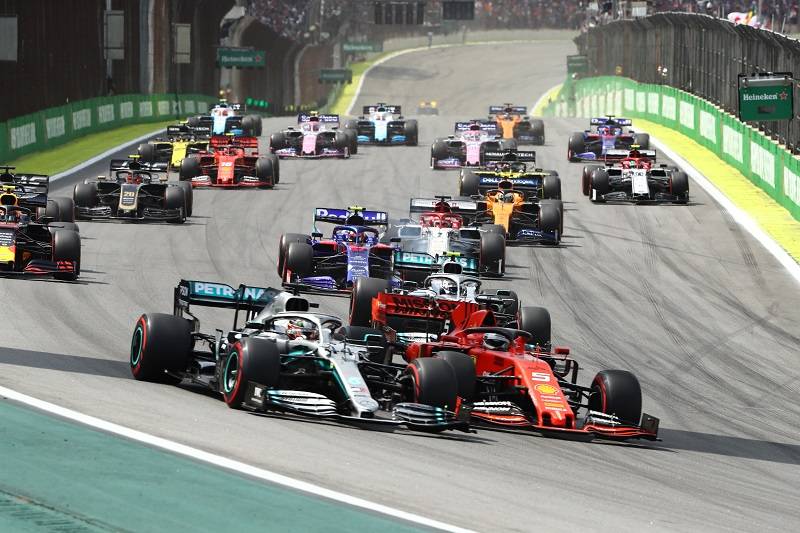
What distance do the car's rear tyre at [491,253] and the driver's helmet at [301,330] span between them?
11412mm

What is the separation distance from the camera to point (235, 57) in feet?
298

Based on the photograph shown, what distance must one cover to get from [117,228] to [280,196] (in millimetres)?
7856

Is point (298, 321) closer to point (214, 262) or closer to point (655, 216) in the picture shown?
point (214, 262)

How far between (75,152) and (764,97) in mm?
23717

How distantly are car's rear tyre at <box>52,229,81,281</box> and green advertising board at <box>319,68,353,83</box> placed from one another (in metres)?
99.2

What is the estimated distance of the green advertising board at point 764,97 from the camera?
1351 inches

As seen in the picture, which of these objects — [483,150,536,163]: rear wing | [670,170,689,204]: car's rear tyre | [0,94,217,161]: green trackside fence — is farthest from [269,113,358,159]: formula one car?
[670,170,689,204]: car's rear tyre

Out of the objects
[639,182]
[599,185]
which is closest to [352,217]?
[639,182]

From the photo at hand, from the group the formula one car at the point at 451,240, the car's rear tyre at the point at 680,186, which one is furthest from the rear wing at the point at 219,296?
the car's rear tyre at the point at 680,186

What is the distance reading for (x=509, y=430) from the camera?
1588 centimetres

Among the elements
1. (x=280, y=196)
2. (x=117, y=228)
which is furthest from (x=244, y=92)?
(x=117, y=228)

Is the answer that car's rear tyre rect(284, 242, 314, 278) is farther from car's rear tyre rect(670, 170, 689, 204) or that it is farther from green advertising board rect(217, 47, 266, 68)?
green advertising board rect(217, 47, 266, 68)

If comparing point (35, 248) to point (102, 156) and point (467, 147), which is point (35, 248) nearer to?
point (467, 147)

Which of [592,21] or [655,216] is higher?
[592,21]
